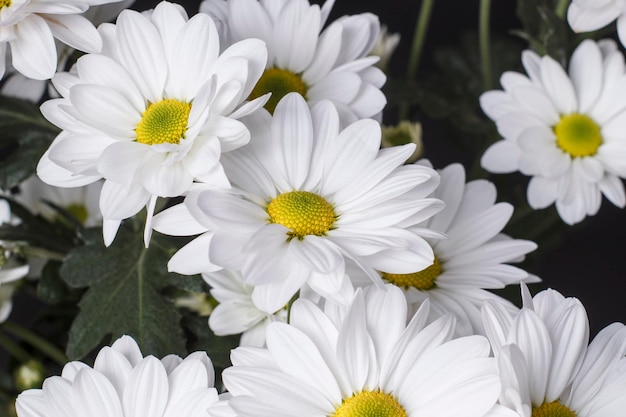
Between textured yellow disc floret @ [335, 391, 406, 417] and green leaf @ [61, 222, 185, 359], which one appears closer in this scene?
textured yellow disc floret @ [335, 391, 406, 417]

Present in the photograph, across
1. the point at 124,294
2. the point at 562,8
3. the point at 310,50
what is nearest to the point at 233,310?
the point at 124,294

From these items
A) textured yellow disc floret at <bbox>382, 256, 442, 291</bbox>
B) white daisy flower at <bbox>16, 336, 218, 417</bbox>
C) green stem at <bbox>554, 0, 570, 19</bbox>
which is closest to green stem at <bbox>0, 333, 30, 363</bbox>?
white daisy flower at <bbox>16, 336, 218, 417</bbox>

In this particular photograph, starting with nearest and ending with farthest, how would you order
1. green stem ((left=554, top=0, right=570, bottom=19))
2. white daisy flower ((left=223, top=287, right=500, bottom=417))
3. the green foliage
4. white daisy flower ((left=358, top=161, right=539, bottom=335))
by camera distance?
white daisy flower ((left=223, top=287, right=500, bottom=417)) < white daisy flower ((left=358, top=161, right=539, bottom=335)) < the green foliage < green stem ((left=554, top=0, right=570, bottom=19))

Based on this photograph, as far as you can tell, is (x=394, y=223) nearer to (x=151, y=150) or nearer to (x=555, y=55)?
(x=151, y=150)

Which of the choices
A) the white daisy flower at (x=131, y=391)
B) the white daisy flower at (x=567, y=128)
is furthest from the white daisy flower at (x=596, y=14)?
the white daisy flower at (x=131, y=391)

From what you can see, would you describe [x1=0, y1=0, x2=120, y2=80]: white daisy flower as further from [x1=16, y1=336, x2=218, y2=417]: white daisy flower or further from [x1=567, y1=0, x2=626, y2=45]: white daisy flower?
[x1=567, y1=0, x2=626, y2=45]: white daisy flower

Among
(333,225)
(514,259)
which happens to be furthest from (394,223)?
(514,259)
